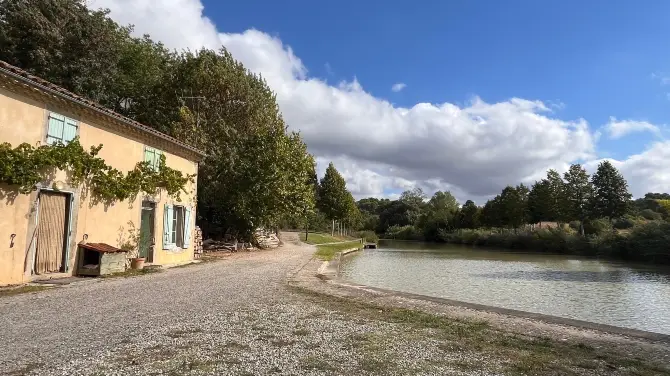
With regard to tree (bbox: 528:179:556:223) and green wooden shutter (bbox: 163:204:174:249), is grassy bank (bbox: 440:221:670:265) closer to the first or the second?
tree (bbox: 528:179:556:223)

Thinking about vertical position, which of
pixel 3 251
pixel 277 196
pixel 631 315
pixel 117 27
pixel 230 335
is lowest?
pixel 631 315

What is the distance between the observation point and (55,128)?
11594mm

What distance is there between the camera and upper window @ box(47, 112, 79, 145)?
11.5m

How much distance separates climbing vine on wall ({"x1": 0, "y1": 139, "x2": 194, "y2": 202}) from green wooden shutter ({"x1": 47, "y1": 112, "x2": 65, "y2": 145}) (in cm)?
21

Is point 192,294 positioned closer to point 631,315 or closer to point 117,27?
point 631,315

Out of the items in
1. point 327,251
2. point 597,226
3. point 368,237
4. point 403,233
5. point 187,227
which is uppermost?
point 597,226

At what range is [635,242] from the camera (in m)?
34.5

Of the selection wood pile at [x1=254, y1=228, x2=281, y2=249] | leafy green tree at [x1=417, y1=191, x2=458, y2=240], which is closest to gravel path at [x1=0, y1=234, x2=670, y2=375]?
wood pile at [x1=254, y1=228, x2=281, y2=249]

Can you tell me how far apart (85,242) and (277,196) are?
13.5 metres

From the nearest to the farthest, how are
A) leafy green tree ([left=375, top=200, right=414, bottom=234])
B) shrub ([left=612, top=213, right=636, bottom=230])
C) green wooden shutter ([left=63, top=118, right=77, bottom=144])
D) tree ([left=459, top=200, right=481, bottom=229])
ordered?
green wooden shutter ([left=63, top=118, right=77, bottom=144])
shrub ([left=612, top=213, right=636, bottom=230])
tree ([left=459, top=200, right=481, bottom=229])
leafy green tree ([left=375, top=200, right=414, bottom=234])

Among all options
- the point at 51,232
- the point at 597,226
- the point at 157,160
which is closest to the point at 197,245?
the point at 157,160

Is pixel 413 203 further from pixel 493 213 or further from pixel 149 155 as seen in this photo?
pixel 149 155

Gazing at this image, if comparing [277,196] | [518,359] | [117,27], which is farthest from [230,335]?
[117,27]

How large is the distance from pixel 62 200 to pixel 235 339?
8685 mm
